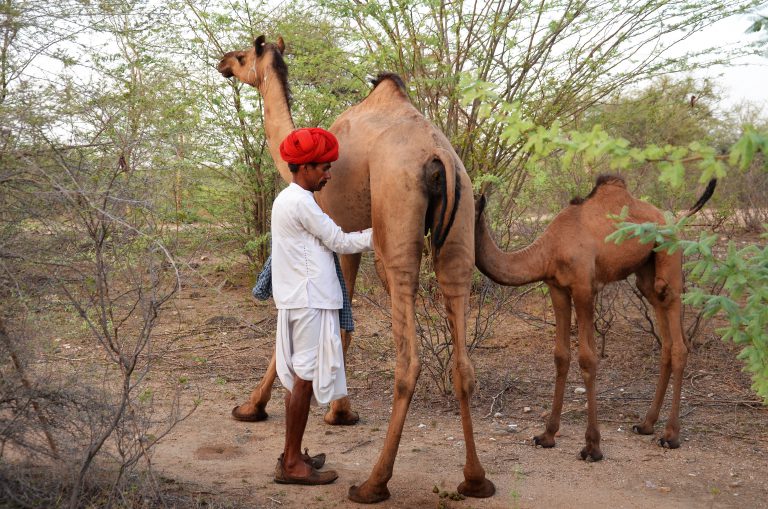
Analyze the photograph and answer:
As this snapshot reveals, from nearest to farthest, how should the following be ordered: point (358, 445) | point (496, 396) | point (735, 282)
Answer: point (735, 282)
point (358, 445)
point (496, 396)

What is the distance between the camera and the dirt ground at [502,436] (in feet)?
14.4

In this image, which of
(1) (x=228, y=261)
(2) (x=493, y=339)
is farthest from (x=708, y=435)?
(1) (x=228, y=261)

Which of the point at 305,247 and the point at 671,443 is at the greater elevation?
the point at 305,247

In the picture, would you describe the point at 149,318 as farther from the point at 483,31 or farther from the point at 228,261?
the point at 228,261

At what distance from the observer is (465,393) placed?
437cm

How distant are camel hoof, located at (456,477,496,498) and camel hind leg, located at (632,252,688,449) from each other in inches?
62.5

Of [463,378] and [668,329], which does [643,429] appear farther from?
[463,378]

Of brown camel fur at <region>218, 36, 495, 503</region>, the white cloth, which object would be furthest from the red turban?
brown camel fur at <region>218, 36, 495, 503</region>

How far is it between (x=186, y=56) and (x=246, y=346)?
166 inches

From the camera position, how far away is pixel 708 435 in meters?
5.41

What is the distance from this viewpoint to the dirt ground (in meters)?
4.39

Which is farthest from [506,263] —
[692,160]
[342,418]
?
[692,160]

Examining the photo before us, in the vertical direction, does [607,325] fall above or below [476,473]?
above

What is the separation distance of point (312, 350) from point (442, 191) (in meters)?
1.19
